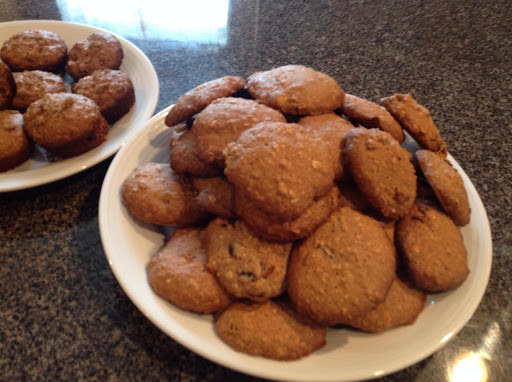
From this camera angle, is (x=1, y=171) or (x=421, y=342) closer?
(x=421, y=342)

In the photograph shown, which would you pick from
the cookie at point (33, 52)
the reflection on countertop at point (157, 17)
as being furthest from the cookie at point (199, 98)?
the reflection on countertop at point (157, 17)

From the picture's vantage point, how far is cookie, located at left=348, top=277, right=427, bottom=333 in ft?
2.67

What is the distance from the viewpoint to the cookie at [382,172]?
2.86ft

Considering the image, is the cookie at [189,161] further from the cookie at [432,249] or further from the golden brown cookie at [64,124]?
the cookie at [432,249]

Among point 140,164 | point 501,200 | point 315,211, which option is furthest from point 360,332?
point 501,200

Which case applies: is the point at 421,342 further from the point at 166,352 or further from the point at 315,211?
the point at 166,352

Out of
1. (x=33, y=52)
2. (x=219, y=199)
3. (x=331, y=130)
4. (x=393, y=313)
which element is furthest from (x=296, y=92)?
(x=33, y=52)

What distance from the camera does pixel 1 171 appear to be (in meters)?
1.22

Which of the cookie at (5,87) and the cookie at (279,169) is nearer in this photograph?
the cookie at (279,169)

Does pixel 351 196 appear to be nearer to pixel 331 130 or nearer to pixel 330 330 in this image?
pixel 331 130

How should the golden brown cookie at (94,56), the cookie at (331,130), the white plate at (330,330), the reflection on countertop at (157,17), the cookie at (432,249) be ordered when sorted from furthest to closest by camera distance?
the reflection on countertop at (157,17) → the golden brown cookie at (94,56) → the cookie at (331,130) → the cookie at (432,249) → the white plate at (330,330)

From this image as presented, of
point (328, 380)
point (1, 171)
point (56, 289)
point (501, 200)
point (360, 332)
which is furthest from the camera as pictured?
point (501, 200)

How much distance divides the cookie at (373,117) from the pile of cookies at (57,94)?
85cm

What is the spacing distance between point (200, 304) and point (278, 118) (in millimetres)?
510
